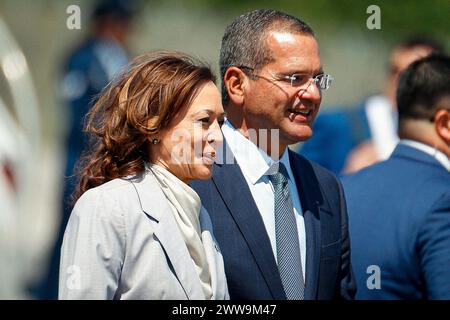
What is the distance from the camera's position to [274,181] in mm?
3887

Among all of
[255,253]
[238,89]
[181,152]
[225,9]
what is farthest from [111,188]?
[225,9]

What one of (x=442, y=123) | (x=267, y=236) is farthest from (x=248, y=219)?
(x=442, y=123)

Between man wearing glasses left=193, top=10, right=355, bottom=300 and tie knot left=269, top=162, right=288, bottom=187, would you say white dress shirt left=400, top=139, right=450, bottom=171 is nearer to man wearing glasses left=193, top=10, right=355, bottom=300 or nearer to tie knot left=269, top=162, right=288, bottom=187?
man wearing glasses left=193, top=10, right=355, bottom=300

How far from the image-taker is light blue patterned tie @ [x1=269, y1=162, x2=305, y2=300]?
3744mm

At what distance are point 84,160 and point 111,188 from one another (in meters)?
0.31

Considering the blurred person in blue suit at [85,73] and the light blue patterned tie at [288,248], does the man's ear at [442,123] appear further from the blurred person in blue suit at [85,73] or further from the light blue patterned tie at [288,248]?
the blurred person in blue suit at [85,73]

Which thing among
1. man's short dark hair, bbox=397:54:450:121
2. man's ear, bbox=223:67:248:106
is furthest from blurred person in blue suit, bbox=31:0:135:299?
man's ear, bbox=223:67:248:106

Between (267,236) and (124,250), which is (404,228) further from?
(124,250)

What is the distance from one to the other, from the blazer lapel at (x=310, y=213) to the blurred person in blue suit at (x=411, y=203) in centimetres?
35

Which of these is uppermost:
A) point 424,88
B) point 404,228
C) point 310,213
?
point 424,88

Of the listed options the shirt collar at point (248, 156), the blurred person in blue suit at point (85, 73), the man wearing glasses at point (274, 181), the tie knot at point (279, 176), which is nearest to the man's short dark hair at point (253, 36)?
the man wearing glasses at point (274, 181)

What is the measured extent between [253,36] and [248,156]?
1.41ft

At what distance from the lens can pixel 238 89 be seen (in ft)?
13.1

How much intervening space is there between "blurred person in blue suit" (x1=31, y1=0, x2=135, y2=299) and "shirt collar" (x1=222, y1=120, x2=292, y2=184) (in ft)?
10.4
